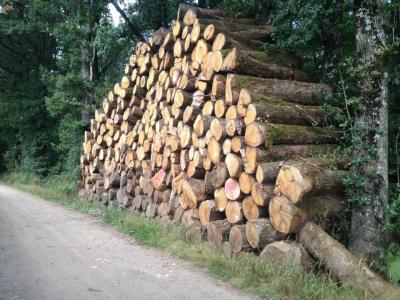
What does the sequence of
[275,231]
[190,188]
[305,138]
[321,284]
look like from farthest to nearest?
[190,188], [305,138], [275,231], [321,284]

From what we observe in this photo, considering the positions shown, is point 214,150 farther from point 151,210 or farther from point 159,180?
point 151,210

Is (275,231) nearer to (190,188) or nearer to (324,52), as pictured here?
(190,188)

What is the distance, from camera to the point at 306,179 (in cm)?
545

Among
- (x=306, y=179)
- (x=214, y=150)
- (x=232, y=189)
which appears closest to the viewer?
(x=306, y=179)

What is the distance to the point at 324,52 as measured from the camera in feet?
26.8

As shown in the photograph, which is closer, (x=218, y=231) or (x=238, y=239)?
(x=238, y=239)

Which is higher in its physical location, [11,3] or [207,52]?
[11,3]

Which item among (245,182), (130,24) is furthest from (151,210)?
(130,24)

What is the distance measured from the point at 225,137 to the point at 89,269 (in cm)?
276

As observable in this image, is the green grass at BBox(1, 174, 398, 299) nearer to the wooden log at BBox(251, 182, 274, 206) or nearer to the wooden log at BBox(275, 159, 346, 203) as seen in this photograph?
the wooden log at BBox(251, 182, 274, 206)

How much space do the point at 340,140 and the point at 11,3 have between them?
20294mm

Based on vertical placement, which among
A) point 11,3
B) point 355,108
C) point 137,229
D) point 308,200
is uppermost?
point 11,3

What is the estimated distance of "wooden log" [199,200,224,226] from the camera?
22.2 feet

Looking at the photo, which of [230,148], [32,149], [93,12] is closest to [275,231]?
[230,148]
